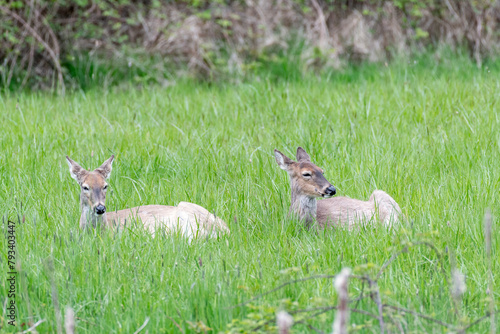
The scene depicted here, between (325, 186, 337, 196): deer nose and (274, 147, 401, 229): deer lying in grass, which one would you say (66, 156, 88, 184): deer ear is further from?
(325, 186, 337, 196): deer nose

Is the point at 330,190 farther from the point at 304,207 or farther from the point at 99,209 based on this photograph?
the point at 99,209

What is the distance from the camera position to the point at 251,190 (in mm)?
5711

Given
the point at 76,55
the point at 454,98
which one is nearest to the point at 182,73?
the point at 76,55

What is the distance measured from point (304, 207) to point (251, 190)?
51 centimetres

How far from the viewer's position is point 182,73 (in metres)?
10.6

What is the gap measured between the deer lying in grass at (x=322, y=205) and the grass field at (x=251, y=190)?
7.0 inches

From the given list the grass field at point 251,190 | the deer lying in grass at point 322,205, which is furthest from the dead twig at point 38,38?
the deer lying in grass at point 322,205

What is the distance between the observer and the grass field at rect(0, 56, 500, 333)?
11.7 ft

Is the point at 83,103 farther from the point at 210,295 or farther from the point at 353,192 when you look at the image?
the point at 210,295

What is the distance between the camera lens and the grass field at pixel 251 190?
357 centimetres

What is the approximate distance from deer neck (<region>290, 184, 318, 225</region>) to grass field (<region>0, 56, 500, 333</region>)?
139 mm
